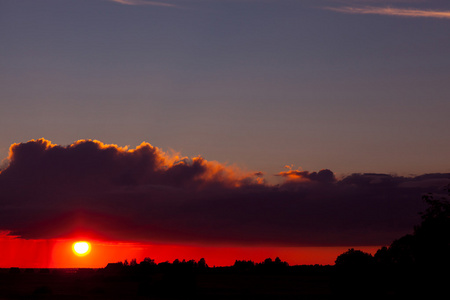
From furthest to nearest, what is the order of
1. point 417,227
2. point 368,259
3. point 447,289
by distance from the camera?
point 368,259, point 417,227, point 447,289

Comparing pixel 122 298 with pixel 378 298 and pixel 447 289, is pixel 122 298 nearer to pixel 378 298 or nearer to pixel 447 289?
pixel 378 298

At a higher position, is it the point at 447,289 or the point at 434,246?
the point at 434,246

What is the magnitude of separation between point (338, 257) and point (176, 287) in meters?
52.4

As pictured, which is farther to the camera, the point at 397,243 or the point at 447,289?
the point at 397,243

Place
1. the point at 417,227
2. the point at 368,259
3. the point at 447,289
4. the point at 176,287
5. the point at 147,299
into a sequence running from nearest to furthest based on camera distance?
the point at 447,289
the point at 417,227
the point at 368,259
the point at 147,299
the point at 176,287

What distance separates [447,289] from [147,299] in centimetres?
7947

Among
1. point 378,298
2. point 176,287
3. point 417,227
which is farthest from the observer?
point 176,287

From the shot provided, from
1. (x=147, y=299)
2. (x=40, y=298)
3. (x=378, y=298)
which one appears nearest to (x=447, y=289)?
(x=378, y=298)

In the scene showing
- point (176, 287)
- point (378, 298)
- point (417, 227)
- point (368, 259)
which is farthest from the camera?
point (176, 287)

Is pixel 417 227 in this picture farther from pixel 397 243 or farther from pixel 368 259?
pixel 368 259

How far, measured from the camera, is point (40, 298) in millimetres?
114438

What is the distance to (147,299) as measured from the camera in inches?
4171

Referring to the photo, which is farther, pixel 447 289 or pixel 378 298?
pixel 378 298

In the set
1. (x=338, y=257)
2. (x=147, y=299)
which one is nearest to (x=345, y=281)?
(x=338, y=257)
